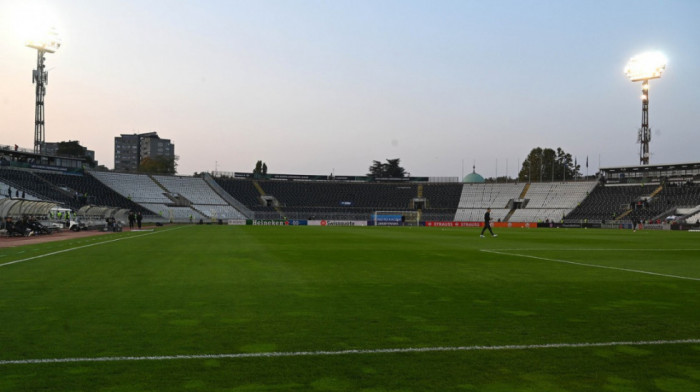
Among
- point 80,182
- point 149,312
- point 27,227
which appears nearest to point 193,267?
Result: point 149,312

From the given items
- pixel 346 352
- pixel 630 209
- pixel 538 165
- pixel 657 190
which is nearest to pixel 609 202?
pixel 630 209

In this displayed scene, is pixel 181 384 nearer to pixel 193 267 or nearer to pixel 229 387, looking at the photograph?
pixel 229 387

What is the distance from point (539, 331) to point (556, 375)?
5.41 ft

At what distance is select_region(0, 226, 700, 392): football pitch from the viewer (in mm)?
4363

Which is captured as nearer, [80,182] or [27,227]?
[27,227]

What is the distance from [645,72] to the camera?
82.9 metres

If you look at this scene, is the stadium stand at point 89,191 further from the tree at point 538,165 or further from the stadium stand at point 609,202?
the tree at point 538,165

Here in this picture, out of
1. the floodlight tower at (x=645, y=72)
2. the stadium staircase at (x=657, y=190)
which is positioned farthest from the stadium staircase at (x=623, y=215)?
the floodlight tower at (x=645, y=72)

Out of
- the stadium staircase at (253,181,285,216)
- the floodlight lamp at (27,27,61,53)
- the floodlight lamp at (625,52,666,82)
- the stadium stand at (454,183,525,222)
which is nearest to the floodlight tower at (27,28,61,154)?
the floodlight lamp at (27,27,61,53)

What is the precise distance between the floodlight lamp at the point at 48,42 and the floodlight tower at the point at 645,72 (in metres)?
87.6

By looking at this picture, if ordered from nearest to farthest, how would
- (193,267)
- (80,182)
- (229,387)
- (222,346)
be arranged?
(229,387) < (222,346) < (193,267) < (80,182)

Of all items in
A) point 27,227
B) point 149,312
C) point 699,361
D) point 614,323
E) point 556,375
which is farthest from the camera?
point 27,227

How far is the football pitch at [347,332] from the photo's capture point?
4.36 meters

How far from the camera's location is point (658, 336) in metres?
5.86
